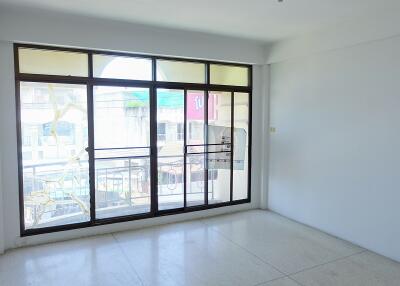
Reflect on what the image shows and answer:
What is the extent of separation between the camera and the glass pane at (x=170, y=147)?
4.79 metres

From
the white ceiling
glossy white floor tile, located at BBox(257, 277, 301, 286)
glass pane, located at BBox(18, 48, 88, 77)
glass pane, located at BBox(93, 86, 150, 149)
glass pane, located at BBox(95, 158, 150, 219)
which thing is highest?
the white ceiling

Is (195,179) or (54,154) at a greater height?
(54,154)

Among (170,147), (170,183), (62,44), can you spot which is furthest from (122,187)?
(62,44)

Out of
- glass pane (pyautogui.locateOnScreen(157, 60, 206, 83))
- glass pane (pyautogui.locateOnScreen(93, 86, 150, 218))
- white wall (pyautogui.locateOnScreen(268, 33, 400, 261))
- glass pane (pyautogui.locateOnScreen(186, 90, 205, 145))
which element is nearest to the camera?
white wall (pyautogui.locateOnScreen(268, 33, 400, 261))

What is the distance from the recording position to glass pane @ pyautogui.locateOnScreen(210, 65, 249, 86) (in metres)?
5.18

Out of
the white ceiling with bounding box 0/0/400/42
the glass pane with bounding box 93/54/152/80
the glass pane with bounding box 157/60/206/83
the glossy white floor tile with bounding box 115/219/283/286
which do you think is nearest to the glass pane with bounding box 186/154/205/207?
the glossy white floor tile with bounding box 115/219/283/286

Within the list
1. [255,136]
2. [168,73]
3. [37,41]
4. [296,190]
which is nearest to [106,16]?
[37,41]

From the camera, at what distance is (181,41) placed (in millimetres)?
4602

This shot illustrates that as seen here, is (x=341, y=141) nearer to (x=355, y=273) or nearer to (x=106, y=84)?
(x=355, y=273)

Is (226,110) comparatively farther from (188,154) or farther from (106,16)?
(106,16)

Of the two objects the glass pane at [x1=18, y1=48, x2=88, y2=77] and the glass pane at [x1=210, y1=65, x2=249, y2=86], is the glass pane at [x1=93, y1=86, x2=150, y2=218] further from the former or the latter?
the glass pane at [x1=210, y1=65, x2=249, y2=86]

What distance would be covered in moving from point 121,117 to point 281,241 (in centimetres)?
287

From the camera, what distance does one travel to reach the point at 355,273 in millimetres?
3314

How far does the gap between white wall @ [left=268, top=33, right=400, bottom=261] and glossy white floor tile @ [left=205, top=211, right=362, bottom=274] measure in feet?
0.86
